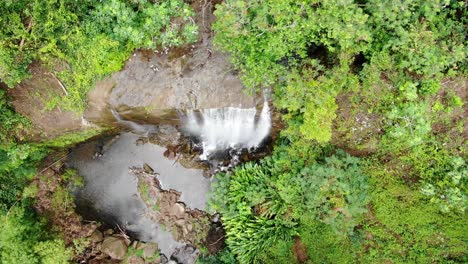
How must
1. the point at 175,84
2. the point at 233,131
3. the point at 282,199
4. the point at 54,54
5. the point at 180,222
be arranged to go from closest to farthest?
the point at 54,54 < the point at 175,84 < the point at 282,199 < the point at 233,131 < the point at 180,222

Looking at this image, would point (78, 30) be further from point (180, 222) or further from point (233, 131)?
point (180, 222)

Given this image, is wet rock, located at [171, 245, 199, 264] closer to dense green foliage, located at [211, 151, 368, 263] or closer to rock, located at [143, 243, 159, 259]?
rock, located at [143, 243, 159, 259]

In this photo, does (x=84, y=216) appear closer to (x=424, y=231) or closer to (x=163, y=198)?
(x=163, y=198)

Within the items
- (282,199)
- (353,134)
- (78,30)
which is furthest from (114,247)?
(353,134)

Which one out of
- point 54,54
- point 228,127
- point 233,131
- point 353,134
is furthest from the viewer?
point 233,131

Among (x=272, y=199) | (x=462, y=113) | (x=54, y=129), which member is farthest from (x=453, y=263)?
(x=54, y=129)

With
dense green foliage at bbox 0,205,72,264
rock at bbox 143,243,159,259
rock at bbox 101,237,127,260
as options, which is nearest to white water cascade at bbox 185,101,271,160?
rock at bbox 143,243,159,259

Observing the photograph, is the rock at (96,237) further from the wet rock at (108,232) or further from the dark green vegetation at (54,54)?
the dark green vegetation at (54,54)
